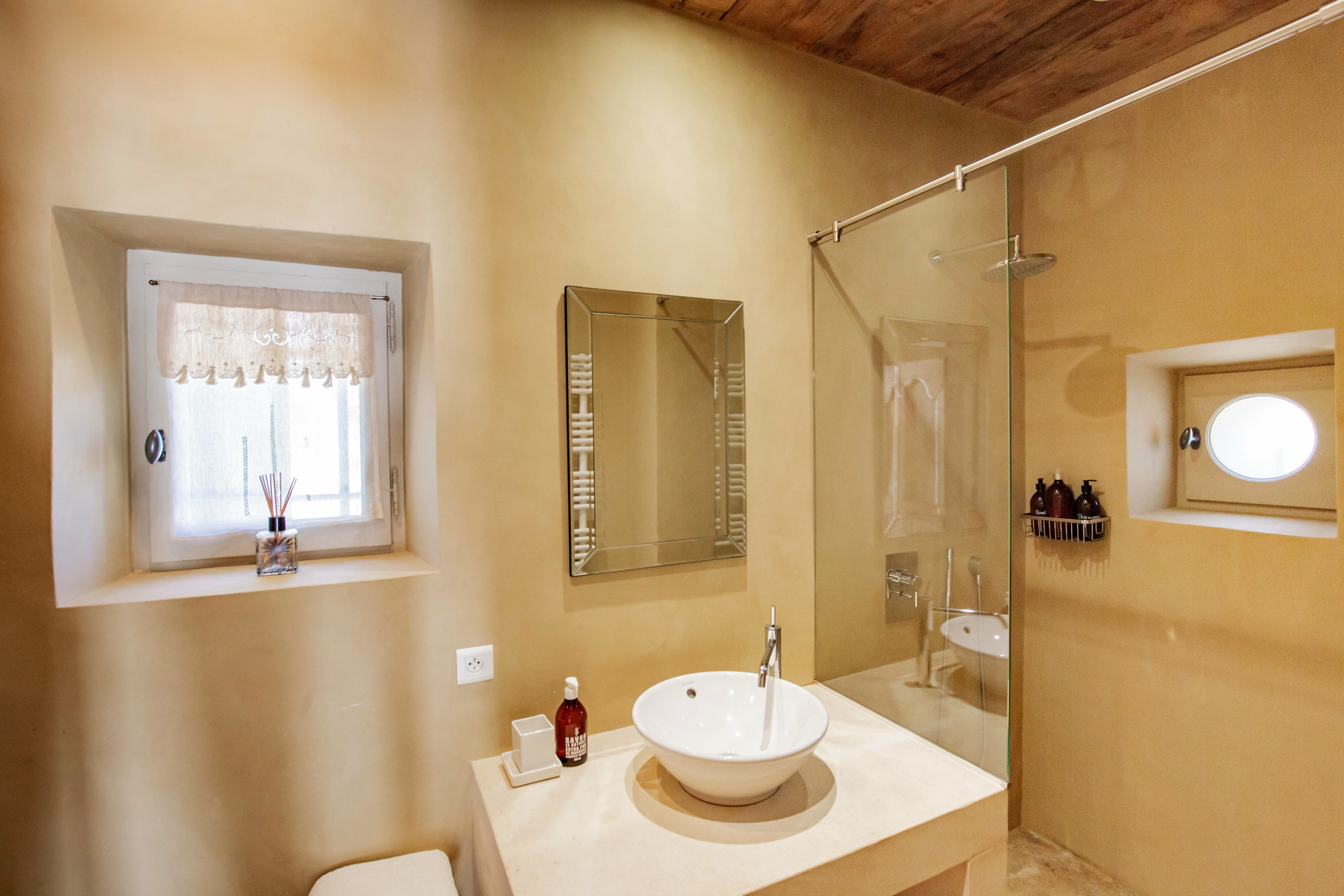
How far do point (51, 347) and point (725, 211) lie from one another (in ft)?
5.07

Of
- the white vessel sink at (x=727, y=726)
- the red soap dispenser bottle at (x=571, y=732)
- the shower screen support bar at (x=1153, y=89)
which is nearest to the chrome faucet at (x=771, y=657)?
the white vessel sink at (x=727, y=726)

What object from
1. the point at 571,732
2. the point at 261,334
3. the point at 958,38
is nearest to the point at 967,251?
the point at 958,38

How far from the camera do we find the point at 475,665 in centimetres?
153

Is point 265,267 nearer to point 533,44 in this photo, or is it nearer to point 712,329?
point 533,44

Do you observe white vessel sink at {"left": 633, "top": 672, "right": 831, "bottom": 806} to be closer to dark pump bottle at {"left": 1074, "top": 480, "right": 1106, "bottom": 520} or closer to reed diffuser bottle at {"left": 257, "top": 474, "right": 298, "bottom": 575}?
reed diffuser bottle at {"left": 257, "top": 474, "right": 298, "bottom": 575}

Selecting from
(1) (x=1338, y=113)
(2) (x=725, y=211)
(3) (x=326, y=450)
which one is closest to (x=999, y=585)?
(2) (x=725, y=211)

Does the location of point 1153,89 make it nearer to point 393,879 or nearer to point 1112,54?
point 1112,54

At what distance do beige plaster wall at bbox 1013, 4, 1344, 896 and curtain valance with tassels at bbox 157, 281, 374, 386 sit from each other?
2.32 m

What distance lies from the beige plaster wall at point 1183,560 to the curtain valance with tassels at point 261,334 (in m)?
2.32

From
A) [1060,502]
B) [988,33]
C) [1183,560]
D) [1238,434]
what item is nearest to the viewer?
[988,33]

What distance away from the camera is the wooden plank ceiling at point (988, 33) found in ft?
5.62

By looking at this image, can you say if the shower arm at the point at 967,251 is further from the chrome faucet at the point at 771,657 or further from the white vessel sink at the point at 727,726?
the white vessel sink at the point at 727,726

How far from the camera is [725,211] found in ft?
5.96

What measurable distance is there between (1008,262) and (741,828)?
1278 mm
